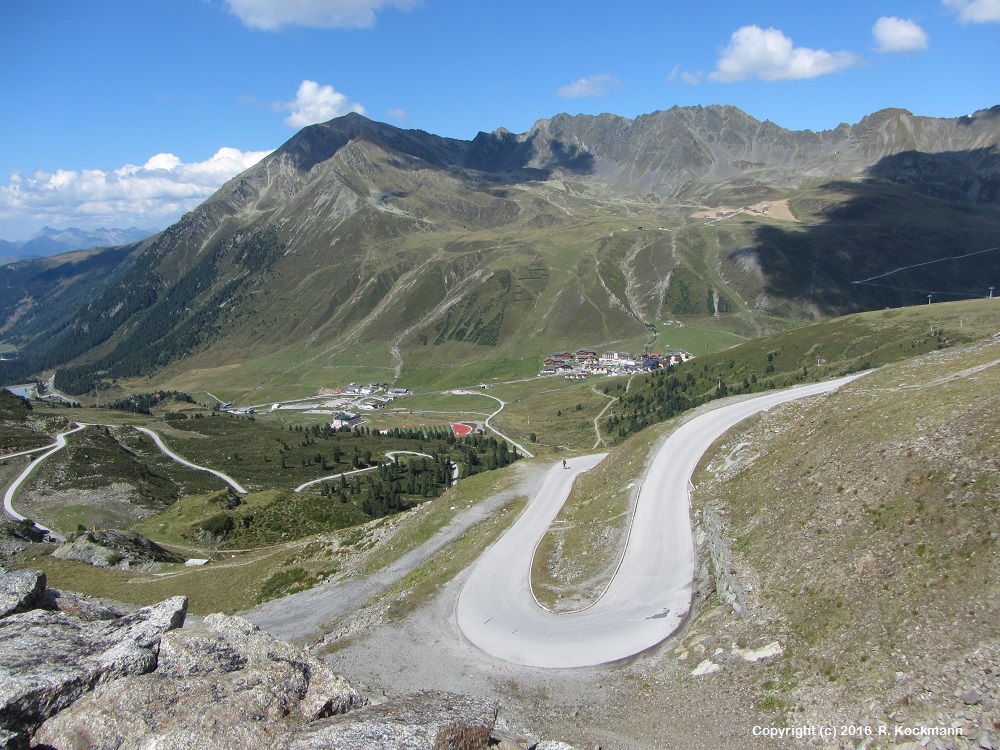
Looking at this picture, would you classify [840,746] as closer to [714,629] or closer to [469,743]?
[714,629]

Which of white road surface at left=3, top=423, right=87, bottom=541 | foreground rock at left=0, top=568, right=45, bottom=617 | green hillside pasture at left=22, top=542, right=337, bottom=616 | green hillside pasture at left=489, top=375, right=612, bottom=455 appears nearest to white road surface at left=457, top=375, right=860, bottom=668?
green hillside pasture at left=22, top=542, right=337, bottom=616

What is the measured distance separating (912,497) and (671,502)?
19.7 meters

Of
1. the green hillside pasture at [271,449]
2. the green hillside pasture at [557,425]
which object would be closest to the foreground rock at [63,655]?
the green hillside pasture at [271,449]

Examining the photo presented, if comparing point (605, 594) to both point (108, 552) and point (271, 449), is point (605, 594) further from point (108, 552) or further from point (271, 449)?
point (271, 449)

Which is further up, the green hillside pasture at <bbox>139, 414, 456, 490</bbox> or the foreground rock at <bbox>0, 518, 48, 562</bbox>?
the foreground rock at <bbox>0, 518, 48, 562</bbox>

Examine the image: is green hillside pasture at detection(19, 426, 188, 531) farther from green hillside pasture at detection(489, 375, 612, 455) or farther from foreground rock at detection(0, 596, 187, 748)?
green hillside pasture at detection(489, 375, 612, 455)

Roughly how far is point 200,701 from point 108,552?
156ft

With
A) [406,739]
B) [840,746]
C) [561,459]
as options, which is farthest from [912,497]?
[561,459]

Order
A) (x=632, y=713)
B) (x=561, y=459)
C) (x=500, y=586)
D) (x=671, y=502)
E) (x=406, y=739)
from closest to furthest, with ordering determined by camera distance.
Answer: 1. (x=406, y=739)
2. (x=632, y=713)
3. (x=500, y=586)
4. (x=671, y=502)
5. (x=561, y=459)

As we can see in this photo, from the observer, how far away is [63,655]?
2020 centimetres

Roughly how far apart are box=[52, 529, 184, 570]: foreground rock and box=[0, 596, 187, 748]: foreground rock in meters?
35.3

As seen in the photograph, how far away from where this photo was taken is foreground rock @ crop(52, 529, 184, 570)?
5522 cm

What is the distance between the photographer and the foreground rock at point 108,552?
55.2 metres

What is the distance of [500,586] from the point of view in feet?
128
